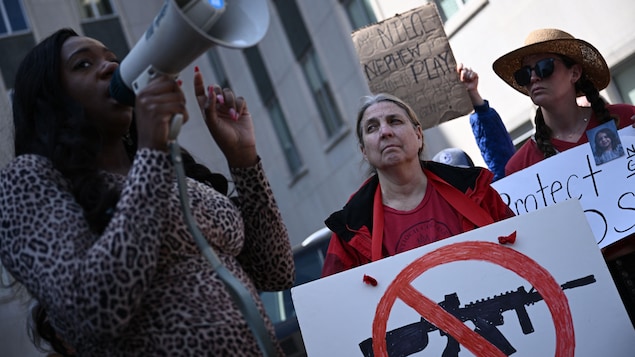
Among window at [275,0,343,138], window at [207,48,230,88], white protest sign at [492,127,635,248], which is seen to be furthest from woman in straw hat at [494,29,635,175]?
window at [207,48,230,88]

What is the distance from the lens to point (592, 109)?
12.0 ft

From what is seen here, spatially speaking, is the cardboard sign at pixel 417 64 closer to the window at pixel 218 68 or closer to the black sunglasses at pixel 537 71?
the black sunglasses at pixel 537 71

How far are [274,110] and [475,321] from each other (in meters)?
15.7

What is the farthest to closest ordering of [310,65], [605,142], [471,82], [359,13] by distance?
[310,65], [359,13], [471,82], [605,142]

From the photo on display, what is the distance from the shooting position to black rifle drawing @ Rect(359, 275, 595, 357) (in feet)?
8.79

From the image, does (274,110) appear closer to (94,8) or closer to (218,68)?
(218,68)

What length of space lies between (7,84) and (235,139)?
17524 millimetres

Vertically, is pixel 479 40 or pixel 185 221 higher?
pixel 479 40

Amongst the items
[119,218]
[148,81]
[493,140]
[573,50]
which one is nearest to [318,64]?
[493,140]

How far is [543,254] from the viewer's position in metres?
2.75

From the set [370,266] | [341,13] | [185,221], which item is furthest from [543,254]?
[341,13]

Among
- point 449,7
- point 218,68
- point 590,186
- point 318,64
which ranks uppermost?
point 218,68

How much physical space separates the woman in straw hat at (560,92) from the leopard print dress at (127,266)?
216 centimetres

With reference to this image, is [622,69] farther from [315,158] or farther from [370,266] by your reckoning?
[315,158]
